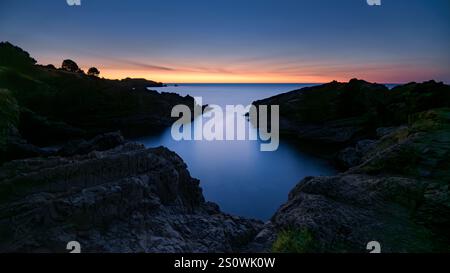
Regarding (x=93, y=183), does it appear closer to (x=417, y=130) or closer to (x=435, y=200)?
(x=435, y=200)

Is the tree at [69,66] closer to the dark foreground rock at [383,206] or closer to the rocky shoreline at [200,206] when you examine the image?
the rocky shoreline at [200,206]

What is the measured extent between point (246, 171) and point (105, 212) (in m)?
29.9

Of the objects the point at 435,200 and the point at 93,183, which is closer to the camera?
the point at 435,200

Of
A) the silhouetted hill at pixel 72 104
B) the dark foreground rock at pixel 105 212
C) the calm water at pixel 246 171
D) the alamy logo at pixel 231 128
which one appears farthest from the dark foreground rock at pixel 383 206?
the silhouetted hill at pixel 72 104

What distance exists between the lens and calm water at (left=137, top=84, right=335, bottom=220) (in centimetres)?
2922

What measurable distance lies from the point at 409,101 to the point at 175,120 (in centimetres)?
6479

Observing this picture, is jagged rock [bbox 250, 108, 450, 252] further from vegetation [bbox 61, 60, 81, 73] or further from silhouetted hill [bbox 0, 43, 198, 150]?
vegetation [bbox 61, 60, 81, 73]

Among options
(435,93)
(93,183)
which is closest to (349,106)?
(435,93)

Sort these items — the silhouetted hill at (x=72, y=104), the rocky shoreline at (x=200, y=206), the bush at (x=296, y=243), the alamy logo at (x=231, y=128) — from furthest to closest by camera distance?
1. the alamy logo at (x=231, y=128)
2. the silhouetted hill at (x=72, y=104)
3. the rocky shoreline at (x=200, y=206)
4. the bush at (x=296, y=243)

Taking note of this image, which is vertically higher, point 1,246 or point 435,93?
point 435,93

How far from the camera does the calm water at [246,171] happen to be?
95.9 feet

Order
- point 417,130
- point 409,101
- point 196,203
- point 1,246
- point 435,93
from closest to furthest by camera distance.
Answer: point 1,246 → point 417,130 → point 196,203 → point 435,93 → point 409,101

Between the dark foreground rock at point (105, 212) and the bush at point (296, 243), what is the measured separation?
11.8ft

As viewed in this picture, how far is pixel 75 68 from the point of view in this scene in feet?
393
